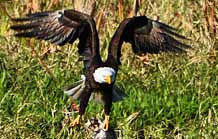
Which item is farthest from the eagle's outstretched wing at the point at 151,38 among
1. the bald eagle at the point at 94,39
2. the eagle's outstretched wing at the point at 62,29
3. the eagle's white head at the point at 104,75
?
the eagle's white head at the point at 104,75

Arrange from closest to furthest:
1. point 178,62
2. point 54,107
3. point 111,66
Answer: point 111,66 < point 54,107 < point 178,62

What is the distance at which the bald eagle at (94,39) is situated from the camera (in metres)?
5.79

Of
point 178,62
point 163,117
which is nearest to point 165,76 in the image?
point 178,62

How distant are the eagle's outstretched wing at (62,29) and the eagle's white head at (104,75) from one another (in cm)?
24

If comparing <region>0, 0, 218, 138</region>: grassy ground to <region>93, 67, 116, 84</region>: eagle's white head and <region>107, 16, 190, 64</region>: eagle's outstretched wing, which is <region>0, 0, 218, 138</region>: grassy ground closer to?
<region>93, 67, 116, 84</region>: eagle's white head

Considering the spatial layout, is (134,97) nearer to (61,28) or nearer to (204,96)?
(204,96)

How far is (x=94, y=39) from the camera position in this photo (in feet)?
19.2

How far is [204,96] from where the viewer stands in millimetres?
6863

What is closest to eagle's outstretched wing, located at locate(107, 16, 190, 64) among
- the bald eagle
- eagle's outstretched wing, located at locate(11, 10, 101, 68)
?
the bald eagle

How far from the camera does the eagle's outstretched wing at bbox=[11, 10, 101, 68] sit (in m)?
6.00

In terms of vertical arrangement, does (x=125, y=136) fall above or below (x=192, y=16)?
below

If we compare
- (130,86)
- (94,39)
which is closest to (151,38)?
(94,39)

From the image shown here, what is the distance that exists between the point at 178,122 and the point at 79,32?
3.57ft

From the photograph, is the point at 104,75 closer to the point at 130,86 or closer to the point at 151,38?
the point at 151,38
